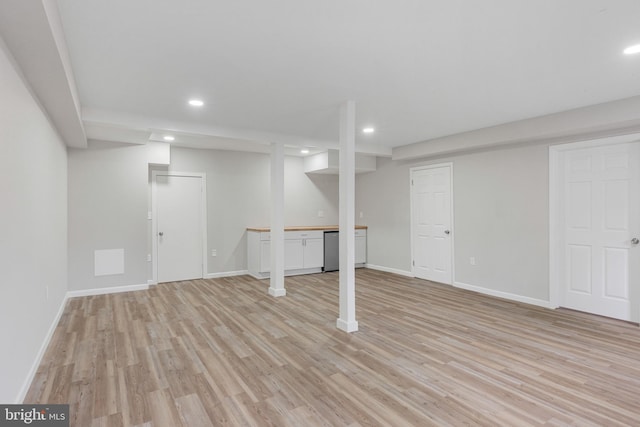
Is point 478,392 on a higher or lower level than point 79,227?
lower

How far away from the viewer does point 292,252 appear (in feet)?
21.0

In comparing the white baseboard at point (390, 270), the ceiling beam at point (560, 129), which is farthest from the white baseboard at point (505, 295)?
the ceiling beam at point (560, 129)

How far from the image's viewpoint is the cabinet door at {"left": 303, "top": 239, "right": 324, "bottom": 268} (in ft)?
21.5

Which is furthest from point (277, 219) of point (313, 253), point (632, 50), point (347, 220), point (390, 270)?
point (632, 50)

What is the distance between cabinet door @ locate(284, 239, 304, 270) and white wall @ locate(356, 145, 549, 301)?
214 cm

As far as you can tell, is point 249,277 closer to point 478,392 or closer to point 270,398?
point 270,398

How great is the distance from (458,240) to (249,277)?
3810 mm

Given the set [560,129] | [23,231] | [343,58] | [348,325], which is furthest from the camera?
[560,129]

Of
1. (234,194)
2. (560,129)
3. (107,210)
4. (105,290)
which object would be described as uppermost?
(560,129)

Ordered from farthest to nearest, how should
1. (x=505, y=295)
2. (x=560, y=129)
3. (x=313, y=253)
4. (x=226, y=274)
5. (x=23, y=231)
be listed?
(x=313, y=253)
(x=226, y=274)
(x=505, y=295)
(x=560, y=129)
(x=23, y=231)

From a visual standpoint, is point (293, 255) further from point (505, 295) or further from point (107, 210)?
point (505, 295)

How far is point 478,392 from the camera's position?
2.30 meters

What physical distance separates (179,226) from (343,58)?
179 inches

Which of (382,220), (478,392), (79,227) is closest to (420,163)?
(382,220)
